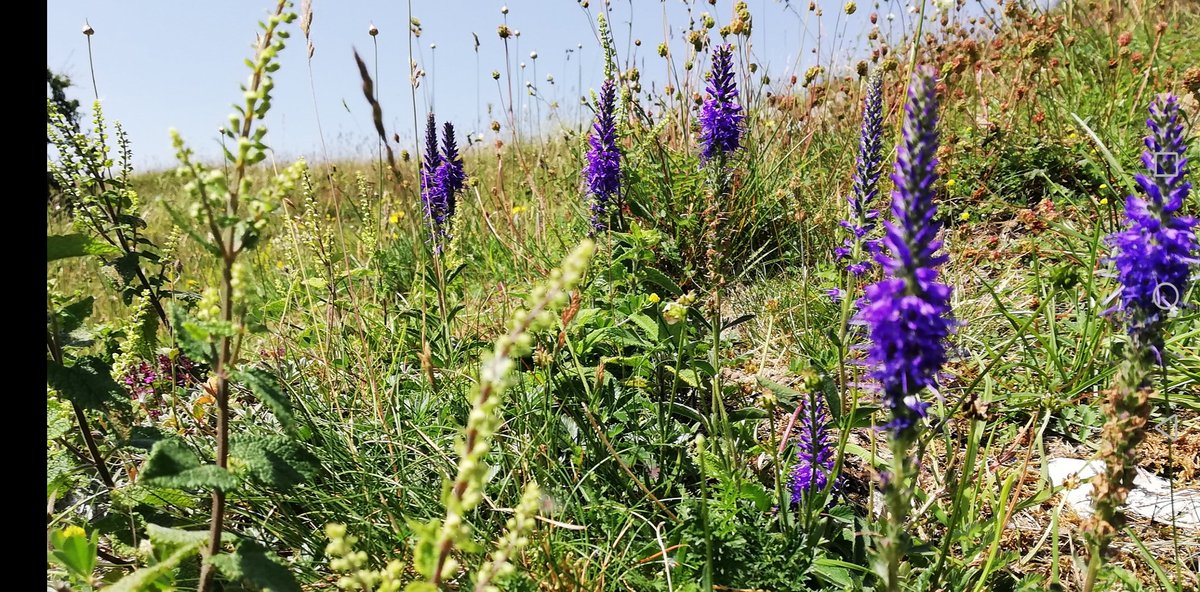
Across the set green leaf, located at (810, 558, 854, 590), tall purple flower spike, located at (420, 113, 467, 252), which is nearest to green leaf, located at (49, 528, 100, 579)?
green leaf, located at (810, 558, 854, 590)

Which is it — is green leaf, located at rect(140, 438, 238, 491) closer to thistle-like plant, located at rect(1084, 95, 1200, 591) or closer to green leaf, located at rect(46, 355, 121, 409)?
green leaf, located at rect(46, 355, 121, 409)

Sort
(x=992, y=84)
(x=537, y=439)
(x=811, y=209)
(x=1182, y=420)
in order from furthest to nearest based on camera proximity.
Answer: (x=992, y=84)
(x=811, y=209)
(x=1182, y=420)
(x=537, y=439)

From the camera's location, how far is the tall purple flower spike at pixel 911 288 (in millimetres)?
961

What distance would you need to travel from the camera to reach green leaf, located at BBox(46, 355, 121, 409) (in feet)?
4.59

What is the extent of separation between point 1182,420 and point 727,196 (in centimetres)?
192

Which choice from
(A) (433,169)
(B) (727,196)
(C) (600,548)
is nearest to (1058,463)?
(C) (600,548)

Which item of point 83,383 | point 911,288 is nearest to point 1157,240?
point 911,288

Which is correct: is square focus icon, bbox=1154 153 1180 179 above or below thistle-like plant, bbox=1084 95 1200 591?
above

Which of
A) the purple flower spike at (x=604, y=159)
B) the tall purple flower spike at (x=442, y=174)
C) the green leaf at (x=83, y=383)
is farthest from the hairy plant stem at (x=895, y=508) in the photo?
the tall purple flower spike at (x=442, y=174)

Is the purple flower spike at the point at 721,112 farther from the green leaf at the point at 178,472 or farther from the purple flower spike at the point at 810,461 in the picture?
the green leaf at the point at 178,472

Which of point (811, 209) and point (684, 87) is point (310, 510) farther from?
point (684, 87)

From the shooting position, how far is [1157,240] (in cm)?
124

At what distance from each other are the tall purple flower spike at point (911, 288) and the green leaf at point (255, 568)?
1.04 m

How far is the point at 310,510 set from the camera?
1.79 m
